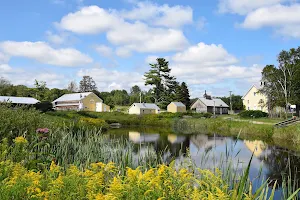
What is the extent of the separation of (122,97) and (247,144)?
242 ft

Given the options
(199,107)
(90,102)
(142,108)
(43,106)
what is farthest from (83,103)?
(199,107)

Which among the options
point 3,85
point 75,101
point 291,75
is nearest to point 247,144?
point 291,75

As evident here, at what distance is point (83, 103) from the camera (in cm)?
6519

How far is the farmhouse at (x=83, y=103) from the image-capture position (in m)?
64.8

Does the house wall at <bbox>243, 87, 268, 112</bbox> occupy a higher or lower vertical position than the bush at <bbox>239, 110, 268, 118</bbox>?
higher

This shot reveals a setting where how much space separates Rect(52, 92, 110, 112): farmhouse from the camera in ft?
212

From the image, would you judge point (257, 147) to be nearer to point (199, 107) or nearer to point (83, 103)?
point (199, 107)

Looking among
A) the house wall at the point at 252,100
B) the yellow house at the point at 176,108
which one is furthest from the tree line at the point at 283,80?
the yellow house at the point at 176,108

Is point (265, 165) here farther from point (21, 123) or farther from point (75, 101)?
point (75, 101)

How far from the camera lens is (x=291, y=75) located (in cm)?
4069

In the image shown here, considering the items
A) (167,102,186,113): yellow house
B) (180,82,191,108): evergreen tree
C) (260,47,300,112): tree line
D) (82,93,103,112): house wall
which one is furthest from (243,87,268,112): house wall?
(82,93,103,112): house wall

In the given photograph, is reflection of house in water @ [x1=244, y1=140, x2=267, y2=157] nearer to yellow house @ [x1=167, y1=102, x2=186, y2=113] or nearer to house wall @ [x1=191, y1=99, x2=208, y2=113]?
yellow house @ [x1=167, y1=102, x2=186, y2=113]

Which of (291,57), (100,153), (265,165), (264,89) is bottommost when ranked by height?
(265,165)

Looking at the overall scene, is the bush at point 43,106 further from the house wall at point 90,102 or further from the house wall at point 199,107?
the house wall at point 199,107
